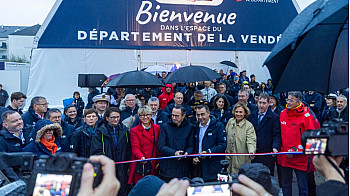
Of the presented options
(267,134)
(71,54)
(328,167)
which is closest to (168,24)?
(71,54)

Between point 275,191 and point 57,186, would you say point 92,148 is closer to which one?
point 275,191

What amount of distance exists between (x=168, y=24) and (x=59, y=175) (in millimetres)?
15566

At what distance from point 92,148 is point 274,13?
48.6 feet

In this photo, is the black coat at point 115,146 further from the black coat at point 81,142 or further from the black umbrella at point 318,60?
the black umbrella at point 318,60

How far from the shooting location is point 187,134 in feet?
17.7

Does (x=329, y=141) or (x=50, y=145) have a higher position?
(x=329, y=141)

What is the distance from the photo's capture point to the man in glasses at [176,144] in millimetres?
5348

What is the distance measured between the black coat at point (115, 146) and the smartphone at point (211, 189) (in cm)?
369

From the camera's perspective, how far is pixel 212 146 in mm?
5352

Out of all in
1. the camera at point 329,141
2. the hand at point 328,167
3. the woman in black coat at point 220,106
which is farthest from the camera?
the woman in black coat at point 220,106

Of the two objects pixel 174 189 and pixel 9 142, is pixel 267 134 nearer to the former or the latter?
pixel 9 142

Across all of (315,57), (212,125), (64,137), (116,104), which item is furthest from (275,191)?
(116,104)

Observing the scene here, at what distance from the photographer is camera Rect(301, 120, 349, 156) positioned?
1.60 metres

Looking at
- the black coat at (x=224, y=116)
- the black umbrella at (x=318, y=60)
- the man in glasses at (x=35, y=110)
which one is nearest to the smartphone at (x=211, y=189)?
the black umbrella at (x=318, y=60)
